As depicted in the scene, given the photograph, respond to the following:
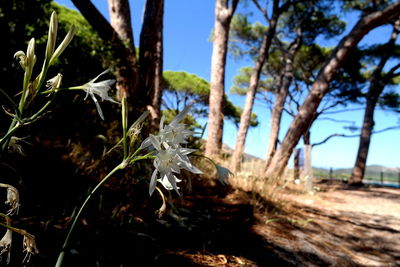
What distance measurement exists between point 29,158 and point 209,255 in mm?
1332

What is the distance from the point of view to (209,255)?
4.34 ft

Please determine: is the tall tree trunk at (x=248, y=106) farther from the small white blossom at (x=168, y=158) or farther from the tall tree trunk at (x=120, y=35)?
the small white blossom at (x=168, y=158)

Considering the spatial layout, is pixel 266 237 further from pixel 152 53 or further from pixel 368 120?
pixel 368 120

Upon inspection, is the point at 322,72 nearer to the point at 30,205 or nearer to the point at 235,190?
the point at 235,190

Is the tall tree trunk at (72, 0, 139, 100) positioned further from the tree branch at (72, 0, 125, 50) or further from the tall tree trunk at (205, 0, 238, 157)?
the tall tree trunk at (205, 0, 238, 157)

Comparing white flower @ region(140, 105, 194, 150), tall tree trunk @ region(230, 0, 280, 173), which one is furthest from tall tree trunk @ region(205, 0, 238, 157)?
white flower @ region(140, 105, 194, 150)

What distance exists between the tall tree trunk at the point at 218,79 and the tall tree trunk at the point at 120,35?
78.7 inches

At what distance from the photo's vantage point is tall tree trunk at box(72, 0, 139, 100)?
109 inches

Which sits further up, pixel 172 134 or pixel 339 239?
pixel 172 134

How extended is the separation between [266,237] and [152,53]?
258 centimetres

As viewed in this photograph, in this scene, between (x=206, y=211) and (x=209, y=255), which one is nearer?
(x=209, y=255)

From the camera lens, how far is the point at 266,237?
1748 mm

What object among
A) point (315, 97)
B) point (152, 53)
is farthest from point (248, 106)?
point (152, 53)

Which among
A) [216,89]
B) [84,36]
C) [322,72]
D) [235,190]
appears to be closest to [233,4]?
[216,89]
